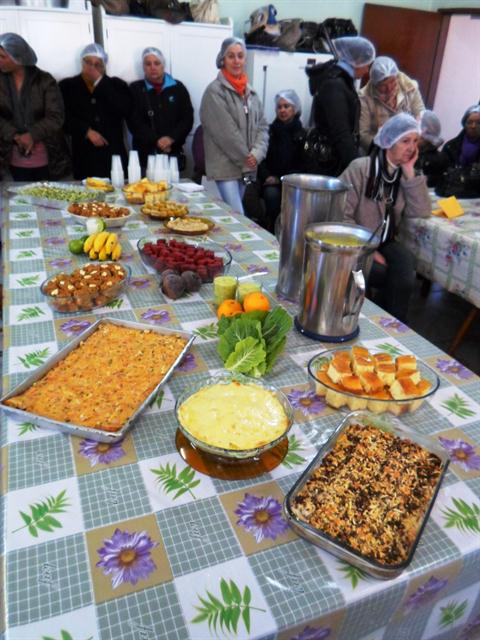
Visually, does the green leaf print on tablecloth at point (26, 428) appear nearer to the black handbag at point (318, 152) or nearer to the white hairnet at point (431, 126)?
the black handbag at point (318, 152)

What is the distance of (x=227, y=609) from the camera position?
572mm

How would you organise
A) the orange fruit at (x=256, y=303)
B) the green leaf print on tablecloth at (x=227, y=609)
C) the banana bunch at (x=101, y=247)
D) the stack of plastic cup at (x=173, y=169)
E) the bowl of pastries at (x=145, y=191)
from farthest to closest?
the stack of plastic cup at (x=173, y=169)
the bowl of pastries at (x=145, y=191)
the banana bunch at (x=101, y=247)
the orange fruit at (x=256, y=303)
the green leaf print on tablecloth at (x=227, y=609)

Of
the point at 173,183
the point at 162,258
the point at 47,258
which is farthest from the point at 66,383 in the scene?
the point at 173,183

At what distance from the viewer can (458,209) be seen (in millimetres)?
2408

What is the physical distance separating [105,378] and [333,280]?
0.56 meters

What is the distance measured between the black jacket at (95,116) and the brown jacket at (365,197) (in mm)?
2177

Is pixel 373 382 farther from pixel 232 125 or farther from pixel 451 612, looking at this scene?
pixel 232 125

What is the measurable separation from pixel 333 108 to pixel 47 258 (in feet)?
6.43

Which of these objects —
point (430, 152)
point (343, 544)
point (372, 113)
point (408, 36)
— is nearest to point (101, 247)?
point (343, 544)

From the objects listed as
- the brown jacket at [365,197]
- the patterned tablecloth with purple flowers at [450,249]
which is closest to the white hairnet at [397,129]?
the brown jacket at [365,197]

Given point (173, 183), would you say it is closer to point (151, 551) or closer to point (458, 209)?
point (458, 209)

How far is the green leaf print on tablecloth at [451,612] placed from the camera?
72 centimetres

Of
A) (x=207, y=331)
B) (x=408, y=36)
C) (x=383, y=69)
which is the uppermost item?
(x=408, y=36)

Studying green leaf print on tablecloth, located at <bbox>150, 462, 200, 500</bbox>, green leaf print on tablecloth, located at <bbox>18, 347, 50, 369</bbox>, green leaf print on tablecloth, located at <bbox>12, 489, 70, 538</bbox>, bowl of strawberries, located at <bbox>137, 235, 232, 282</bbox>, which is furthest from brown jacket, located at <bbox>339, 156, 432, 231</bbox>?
green leaf print on tablecloth, located at <bbox>12, 489, 70, 538</bbox>
